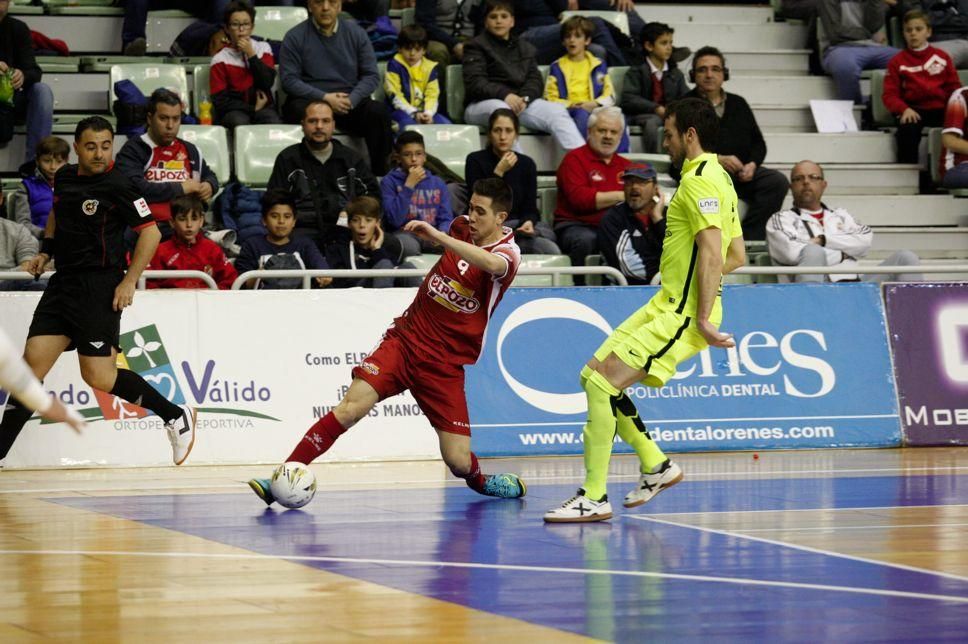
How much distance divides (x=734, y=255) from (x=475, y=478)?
2156mm

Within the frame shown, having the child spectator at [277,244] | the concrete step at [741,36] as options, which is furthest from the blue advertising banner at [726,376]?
the concrete step at [741,36]

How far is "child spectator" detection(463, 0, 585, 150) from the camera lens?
16391 millimetres

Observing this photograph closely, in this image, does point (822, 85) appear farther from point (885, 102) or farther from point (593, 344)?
point (593, 344)

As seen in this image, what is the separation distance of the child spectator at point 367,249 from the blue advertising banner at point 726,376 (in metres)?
1.25

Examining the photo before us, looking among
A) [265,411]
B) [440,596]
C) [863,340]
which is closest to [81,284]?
[265,411]

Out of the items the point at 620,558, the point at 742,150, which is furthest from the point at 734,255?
the point at 742,150

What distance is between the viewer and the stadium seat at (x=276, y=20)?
17.2 m

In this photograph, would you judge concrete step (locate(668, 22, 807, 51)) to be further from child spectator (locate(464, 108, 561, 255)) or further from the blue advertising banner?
the blue advertising banner

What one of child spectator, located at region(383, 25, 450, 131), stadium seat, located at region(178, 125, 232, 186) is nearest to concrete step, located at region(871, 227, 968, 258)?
child spectator, located at region(383, 25, 450, 131)

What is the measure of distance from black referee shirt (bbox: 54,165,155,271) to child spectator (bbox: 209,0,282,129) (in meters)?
4.97

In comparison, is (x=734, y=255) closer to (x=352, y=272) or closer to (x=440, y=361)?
(x=440, y=361)

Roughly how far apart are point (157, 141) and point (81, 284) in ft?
11.9

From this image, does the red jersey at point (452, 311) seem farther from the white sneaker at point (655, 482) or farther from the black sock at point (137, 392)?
the black sock at point (137, 392)

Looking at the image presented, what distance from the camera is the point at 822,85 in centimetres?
1934
